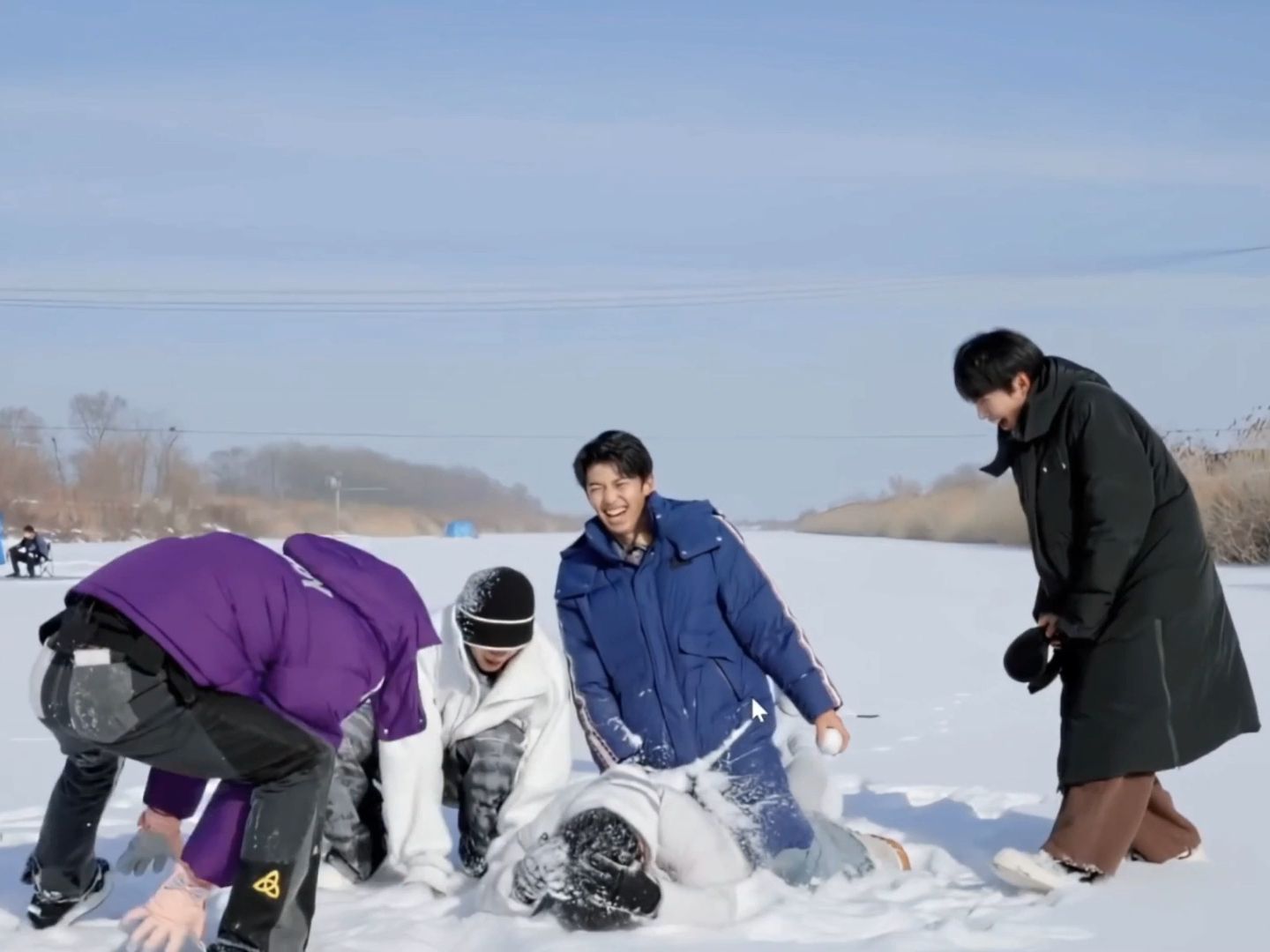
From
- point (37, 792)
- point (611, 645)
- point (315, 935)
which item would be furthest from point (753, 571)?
point (37, 792)

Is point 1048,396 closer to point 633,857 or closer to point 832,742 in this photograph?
point 832,742

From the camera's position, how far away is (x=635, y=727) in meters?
4.95

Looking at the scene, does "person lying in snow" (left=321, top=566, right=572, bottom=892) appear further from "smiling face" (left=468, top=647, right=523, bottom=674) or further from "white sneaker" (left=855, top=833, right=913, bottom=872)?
"white sneaker" (left=855, top=833, right=913, bottom=872)

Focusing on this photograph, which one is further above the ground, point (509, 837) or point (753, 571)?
point (753, 571)

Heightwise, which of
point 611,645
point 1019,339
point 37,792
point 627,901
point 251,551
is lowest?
point 37,792

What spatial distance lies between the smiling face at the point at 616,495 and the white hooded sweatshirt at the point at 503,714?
421mm

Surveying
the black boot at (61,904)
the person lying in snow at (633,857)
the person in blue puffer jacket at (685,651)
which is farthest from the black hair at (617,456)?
the black boot at (61,904)

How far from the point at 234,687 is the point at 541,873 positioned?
43.8 inches

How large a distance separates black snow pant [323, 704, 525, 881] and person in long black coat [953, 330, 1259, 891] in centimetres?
143

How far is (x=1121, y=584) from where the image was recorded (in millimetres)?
4766

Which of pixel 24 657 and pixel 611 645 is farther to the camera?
pixel 24 657

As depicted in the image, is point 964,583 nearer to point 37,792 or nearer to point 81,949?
point 37,792

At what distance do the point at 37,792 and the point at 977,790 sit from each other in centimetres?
346

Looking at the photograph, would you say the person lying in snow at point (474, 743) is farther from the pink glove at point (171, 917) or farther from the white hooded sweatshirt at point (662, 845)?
the pink glove at point (171, 917)
